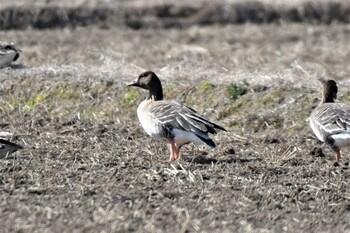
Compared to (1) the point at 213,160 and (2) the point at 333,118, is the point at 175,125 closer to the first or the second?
(1) the point at 213,160

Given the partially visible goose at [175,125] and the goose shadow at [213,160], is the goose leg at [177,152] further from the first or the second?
the goose shadow at [213,160]

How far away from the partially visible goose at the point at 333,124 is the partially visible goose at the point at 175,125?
4.69 ft

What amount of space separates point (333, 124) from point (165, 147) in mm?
2538

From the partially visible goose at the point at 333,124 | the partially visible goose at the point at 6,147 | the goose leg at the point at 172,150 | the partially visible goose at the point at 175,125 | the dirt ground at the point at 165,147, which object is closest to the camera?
the dirt ground at the point at 165,147

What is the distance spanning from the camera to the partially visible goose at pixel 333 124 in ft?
42.0

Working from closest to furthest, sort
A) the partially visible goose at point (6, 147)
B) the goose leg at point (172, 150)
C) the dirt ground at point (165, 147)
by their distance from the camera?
the dirt ground at point (165, 147)
the partially visible goose at point (6, 147)
the goose leg at point (172, 150)

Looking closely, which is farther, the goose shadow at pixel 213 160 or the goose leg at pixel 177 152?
the goose leg at pixel 177 152

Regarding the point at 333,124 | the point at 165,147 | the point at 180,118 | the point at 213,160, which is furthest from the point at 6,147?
the point at 333,124

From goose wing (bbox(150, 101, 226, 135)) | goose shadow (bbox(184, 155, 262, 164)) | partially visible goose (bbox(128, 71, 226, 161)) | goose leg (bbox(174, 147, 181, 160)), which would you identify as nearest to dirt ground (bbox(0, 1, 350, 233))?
goose shadow (bbox(184, 155, 262, 164))

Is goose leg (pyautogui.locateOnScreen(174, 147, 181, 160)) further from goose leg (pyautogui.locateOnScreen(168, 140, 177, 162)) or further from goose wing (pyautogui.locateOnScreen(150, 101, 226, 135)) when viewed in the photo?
goose wing (pyautogui.locateOnScreen(150, 101, 226, 135))

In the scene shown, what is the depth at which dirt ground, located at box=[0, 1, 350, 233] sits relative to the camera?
32.0ft

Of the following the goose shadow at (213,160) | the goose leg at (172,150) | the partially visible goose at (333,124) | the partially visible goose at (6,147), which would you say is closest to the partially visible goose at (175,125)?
the goose leg at (172,150)

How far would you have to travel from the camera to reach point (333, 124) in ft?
42.5

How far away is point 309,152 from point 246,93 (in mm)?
2877
